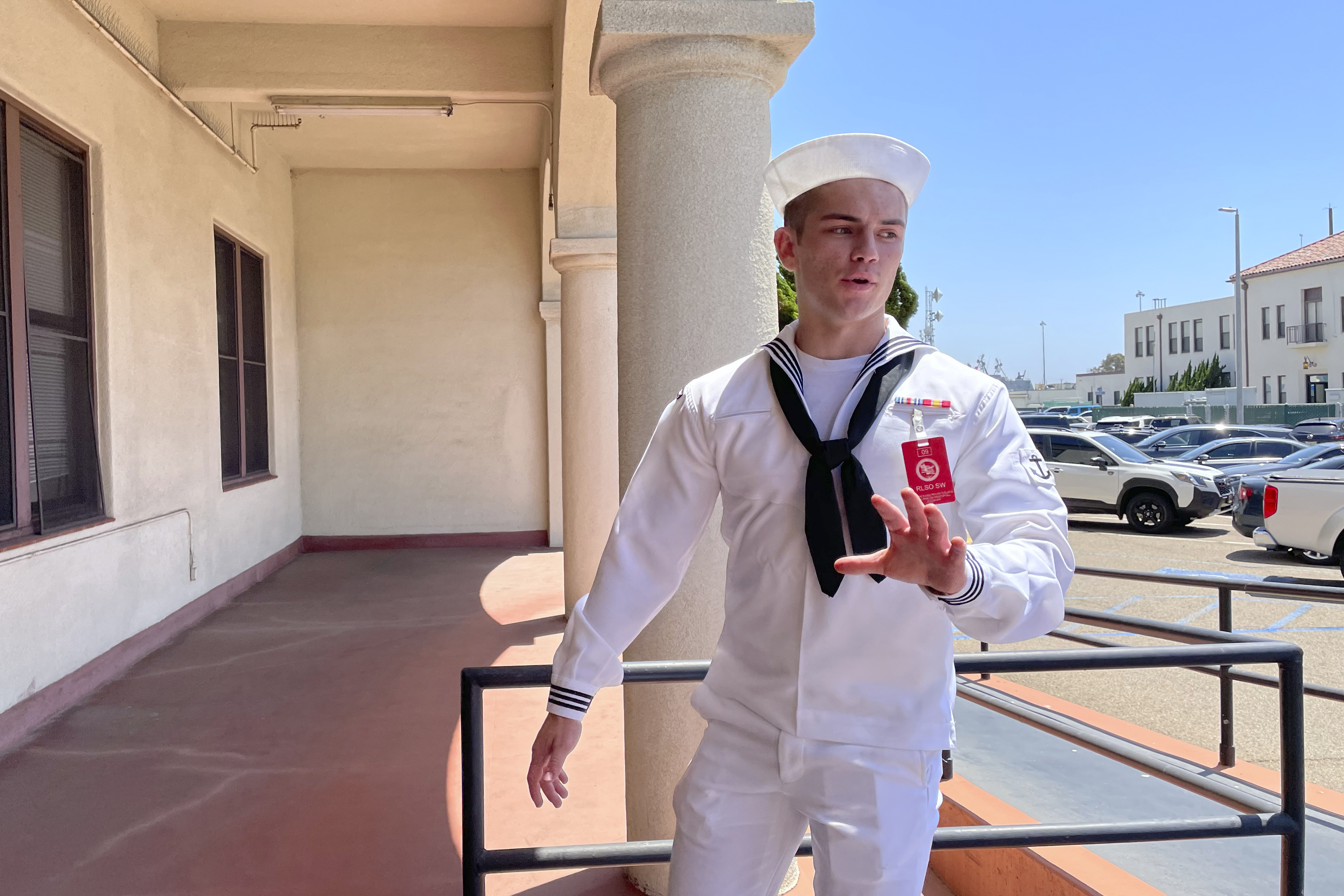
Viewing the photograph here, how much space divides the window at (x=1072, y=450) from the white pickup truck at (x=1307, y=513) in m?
4.36

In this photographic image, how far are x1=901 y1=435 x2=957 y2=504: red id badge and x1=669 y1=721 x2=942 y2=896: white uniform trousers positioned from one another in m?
0.39

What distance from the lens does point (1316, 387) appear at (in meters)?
41.2

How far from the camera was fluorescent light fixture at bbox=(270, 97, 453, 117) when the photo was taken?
8898 millimetres

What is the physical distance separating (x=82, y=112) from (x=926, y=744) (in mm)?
6844

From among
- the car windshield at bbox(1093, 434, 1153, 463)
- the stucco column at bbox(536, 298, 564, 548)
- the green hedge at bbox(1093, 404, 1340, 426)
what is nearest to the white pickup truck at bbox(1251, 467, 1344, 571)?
the car windshield at bbox(1093, 434, 1153, 463)

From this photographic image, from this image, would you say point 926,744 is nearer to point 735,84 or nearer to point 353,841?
point 735,84

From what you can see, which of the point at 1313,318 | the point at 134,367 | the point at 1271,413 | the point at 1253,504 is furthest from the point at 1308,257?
the point at 134,367

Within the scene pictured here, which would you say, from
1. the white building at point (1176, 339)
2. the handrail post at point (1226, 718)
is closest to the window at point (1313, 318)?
the white building at point (1176, 339)

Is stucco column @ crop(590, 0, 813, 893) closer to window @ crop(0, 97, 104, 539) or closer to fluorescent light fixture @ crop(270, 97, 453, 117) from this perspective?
window @ crop(0, 97, 104, 539)

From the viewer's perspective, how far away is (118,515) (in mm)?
6645

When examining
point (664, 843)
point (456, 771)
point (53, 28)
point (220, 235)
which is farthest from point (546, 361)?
point (664, 843)

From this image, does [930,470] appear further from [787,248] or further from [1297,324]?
[1297,324]

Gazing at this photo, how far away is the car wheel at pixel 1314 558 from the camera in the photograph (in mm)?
10773

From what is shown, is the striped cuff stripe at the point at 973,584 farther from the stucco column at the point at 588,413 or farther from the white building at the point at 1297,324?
the white building at the point at 1297,324
